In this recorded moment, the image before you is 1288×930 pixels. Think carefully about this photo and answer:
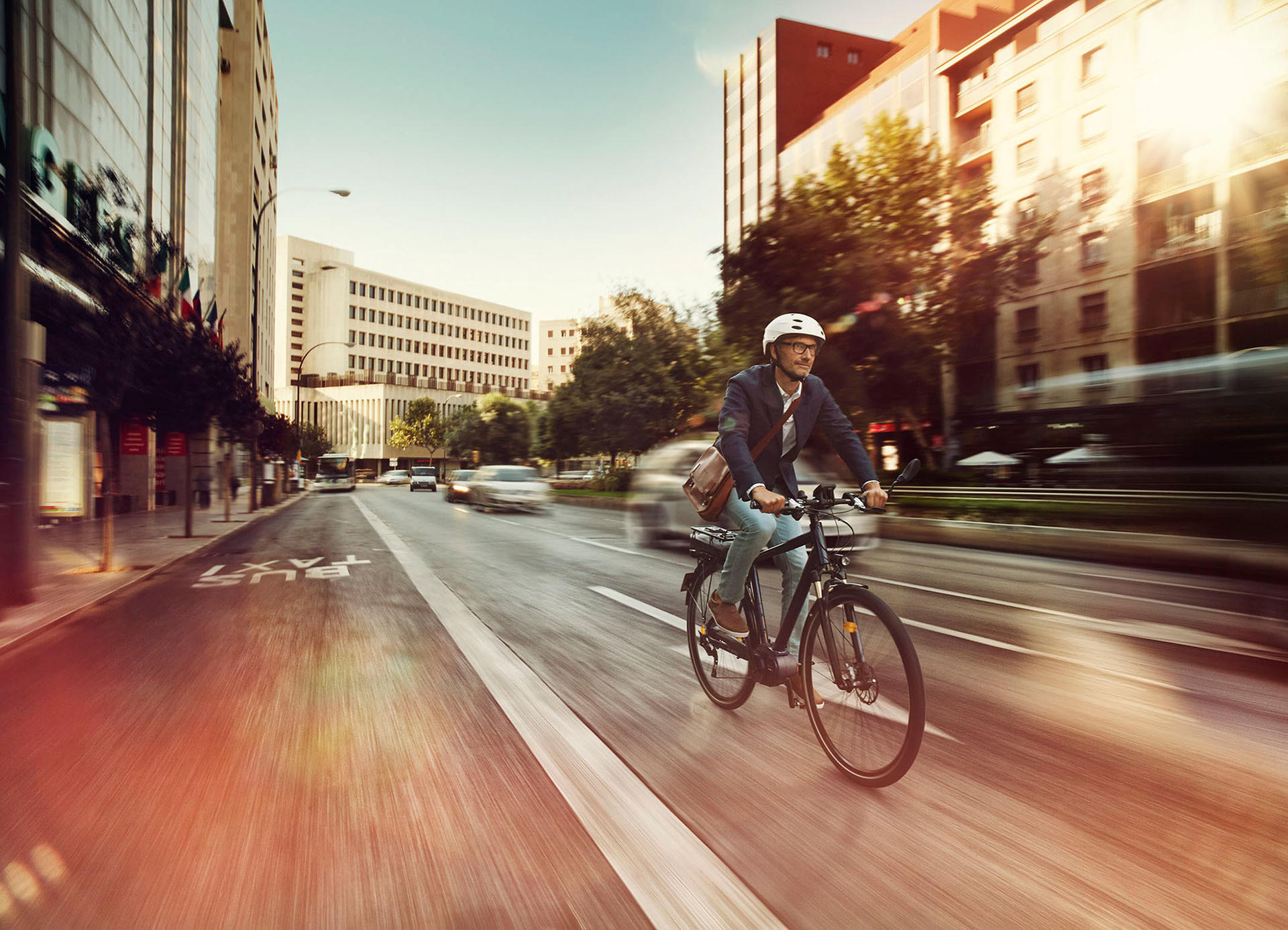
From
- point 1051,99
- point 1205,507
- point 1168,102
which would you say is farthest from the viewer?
point 1051,99

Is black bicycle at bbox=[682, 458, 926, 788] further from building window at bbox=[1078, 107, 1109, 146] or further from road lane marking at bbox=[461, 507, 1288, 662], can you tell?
building window at bbox=[1078, 107, 1109, 146]

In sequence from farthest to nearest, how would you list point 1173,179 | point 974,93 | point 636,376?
point 636,376
point 974,93
point 1173,179

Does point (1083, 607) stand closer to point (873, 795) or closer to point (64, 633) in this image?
point (873, 795)

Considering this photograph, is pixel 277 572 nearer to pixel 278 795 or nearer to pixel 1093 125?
pixel 278 795

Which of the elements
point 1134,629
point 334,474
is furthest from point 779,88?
point 1134,629

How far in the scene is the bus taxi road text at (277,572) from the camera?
998 centimetres

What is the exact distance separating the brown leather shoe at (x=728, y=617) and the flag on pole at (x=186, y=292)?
20139 millimetres

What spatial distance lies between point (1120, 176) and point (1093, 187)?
1.00 m

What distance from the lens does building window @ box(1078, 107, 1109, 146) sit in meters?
30.6

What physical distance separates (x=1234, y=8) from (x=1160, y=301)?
29.9 ft

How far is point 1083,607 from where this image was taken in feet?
25.2

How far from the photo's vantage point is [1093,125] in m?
31.0

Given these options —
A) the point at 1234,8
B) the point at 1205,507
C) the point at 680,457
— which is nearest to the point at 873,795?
the point at 1205,507

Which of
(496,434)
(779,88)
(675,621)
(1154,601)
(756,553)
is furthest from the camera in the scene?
(496,434)
